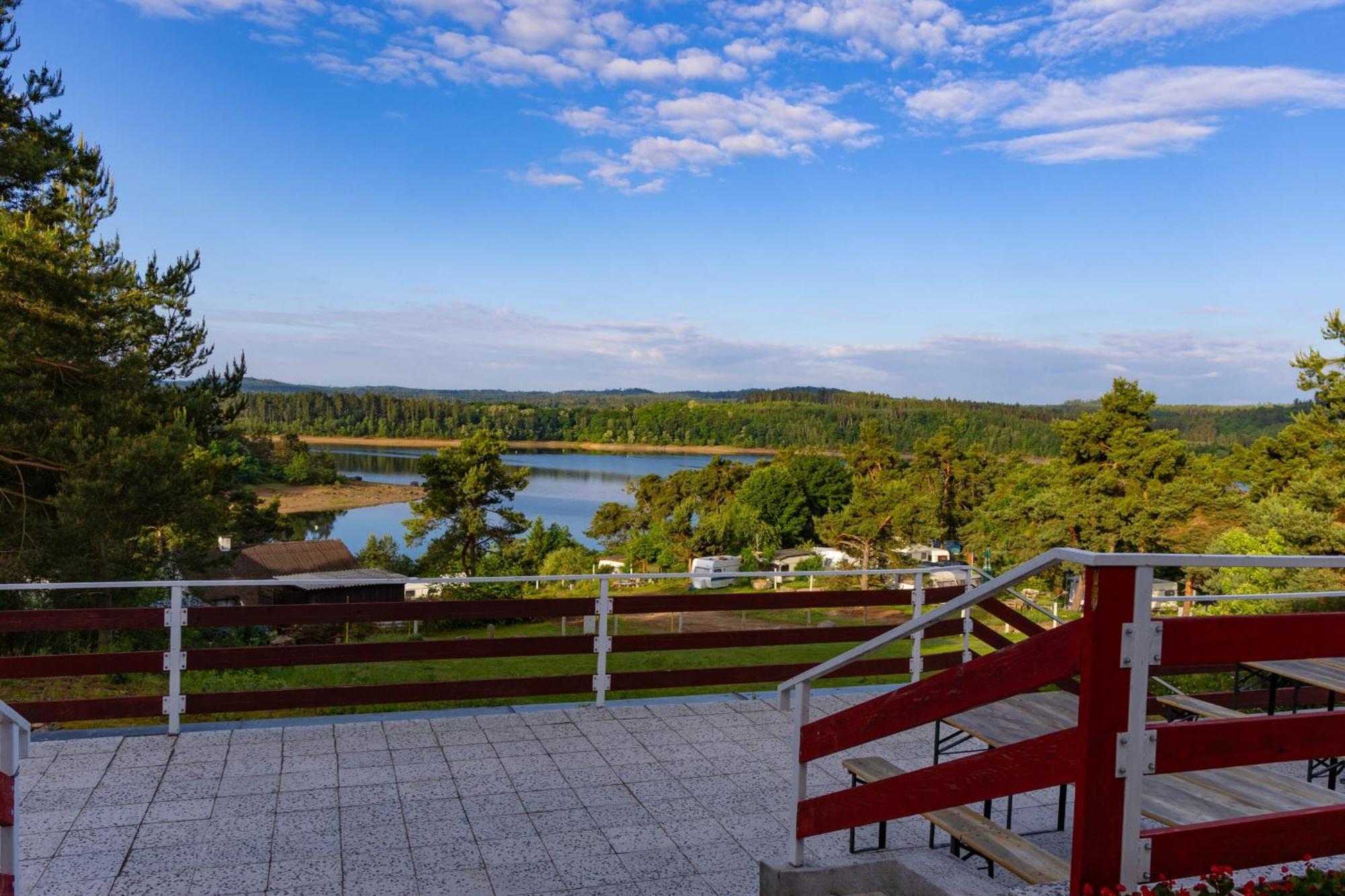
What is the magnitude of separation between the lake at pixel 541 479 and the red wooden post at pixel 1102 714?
44285 millimetres

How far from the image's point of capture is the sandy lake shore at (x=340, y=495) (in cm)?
6433

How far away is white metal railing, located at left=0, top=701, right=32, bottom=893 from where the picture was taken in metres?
2.33

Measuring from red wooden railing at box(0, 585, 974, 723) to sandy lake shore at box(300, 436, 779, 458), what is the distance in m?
66.8

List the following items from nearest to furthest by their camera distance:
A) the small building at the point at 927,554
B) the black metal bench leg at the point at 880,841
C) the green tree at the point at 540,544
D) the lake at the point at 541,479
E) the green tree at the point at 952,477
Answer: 1. the black metal bench leg at the point at 880,841
2. the green tree at the point at 540,544
3. the small building at the point at 927,554
4. the green tree at the point at 952,477
5. the lake at the point at 541,479

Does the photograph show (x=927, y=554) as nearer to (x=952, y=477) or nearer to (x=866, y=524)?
(x=952, y=477)

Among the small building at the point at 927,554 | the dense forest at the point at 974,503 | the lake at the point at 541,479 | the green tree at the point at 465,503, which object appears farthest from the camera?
the lake at the point at 541,479

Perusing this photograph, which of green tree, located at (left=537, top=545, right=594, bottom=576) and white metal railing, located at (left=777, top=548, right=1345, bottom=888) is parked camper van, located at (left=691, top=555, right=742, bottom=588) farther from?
white metal railing, located at (left=777, top=548, right=1345, bottom=888)

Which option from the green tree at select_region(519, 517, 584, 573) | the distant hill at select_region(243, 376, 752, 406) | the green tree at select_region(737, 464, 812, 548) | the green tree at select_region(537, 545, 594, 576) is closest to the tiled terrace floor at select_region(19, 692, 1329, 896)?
the green tree at select_region(519, 517, 584, 573)

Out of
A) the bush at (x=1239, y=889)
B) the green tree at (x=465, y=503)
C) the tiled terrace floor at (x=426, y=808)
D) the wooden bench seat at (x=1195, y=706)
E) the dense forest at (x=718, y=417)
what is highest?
the dense forest at (x=718, y=417)

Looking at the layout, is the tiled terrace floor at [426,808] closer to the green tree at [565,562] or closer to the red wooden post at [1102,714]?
the red wooden post at [1102,714]

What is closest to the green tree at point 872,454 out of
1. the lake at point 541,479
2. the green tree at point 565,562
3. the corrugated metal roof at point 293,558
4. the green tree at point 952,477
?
the green tree at point 952,477

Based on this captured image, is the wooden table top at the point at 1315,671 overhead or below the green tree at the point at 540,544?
overhead

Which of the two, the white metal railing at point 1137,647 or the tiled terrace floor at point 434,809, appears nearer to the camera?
the white metal railing at point 1137,647

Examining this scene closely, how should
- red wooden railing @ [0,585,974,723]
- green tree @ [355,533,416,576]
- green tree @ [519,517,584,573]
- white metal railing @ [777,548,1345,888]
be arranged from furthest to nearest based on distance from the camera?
green tree @ [355,533,416,576], green tree @ [519,517,584,573], red wooden railing @ [0,585,974,723], white metal railing @ [777,548,1345,888]
